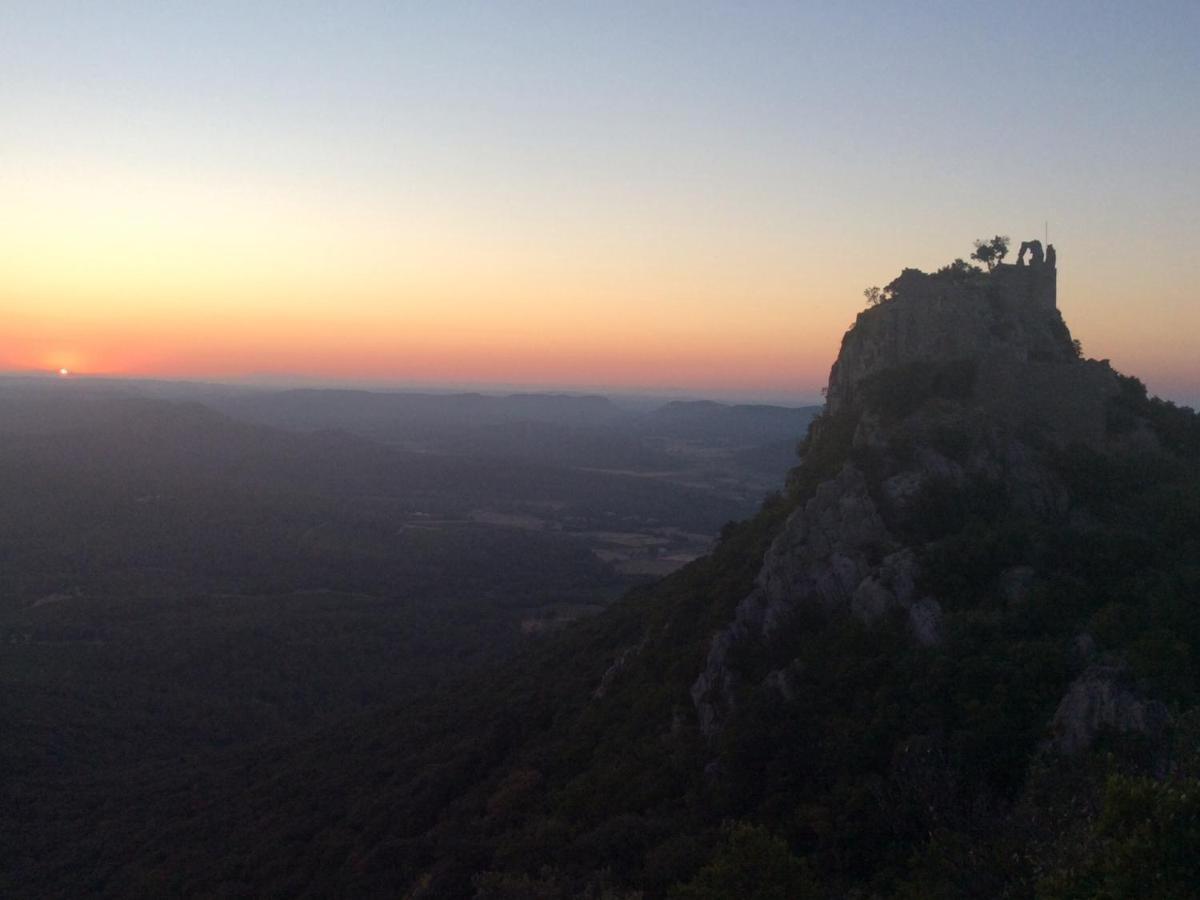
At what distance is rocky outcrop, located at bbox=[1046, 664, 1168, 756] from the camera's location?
1633cm

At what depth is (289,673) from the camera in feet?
211

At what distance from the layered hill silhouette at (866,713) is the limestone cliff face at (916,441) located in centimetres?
10

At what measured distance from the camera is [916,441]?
94.9 ft

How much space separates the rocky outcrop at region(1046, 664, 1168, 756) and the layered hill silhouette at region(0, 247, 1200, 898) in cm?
6

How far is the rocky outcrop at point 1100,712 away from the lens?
1633 cm

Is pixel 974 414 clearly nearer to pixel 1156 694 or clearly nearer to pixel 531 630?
pixel 1156 694

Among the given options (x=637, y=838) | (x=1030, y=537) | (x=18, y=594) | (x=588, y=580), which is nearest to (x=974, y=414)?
(x=1030, y=537)

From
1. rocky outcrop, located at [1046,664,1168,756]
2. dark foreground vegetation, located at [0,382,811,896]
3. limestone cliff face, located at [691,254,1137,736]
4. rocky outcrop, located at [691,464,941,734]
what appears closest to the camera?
rocky outcrop, located at [1046,664,1168,756]

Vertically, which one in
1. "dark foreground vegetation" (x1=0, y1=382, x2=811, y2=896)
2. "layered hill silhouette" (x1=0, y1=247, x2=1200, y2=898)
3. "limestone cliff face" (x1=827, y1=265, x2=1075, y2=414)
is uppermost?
"limestone cliff face" (x1=827, y1=265, x2=1075, y2=414)

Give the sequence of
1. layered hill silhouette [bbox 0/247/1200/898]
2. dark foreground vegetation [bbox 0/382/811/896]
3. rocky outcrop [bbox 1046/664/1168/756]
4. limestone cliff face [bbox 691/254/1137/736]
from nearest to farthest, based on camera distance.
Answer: layered hill silhouette [bbox 0/247/1200/898] → rocky outcrop [bbox 1046/664/1168/756] → limestone cliff face [bbox 691/254/1137/736] → dark foreground vegetation [bbox 0/382/811/896]

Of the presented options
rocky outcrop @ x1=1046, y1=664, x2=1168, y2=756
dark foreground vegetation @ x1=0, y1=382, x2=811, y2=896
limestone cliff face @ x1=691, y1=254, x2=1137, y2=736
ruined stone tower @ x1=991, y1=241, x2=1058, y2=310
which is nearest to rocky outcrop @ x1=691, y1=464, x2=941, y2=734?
limestone cliff face @ x1=691, y1=254, x2=1137, y2=736

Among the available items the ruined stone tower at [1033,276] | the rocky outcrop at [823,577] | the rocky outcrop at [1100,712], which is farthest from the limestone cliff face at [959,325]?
the rocky outcrop at [1100,712]

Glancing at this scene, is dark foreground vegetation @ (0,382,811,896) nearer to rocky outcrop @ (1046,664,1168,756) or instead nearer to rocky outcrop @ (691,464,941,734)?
rocky outcrop @ (691,464,941,734)

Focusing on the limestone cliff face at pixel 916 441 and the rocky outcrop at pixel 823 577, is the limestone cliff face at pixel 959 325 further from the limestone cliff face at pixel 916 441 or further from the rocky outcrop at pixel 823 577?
the rocky outcrop at pixel 823 577
